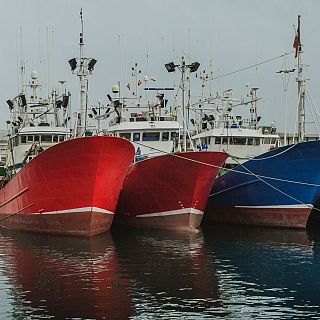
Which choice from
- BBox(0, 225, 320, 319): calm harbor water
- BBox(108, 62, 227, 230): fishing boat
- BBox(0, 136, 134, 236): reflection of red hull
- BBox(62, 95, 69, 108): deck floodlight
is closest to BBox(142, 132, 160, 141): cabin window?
BBox(108, 62, 227, 230): fishing boat

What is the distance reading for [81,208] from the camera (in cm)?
2055

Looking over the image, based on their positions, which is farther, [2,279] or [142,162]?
[142,162]

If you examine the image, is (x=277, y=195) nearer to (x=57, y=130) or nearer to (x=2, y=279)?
(x=57, y=130)

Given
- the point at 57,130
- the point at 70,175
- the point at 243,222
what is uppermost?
the point at 57,130

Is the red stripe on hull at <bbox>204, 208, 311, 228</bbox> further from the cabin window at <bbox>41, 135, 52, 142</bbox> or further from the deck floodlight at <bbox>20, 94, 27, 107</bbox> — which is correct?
the deck floodlight at <bbox>20, 94, 27, 107</bbox>

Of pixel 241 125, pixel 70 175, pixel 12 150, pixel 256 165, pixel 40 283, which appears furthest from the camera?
pixel 241 125

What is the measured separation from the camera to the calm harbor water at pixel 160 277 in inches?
444

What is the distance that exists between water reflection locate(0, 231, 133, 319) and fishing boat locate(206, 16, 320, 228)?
7.18m

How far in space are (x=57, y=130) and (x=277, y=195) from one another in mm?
11051

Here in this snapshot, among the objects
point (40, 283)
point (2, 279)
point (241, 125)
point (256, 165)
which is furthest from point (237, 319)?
point (241, 125)

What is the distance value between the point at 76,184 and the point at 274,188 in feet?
27.8

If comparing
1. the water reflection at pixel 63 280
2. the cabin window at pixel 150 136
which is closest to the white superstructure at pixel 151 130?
the cabin window at pixel 150 136

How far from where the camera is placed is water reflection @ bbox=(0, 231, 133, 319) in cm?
1120

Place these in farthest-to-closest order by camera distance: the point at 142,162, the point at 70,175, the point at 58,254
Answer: the point at 142,162, the point at 70,175, the point at 58,254
